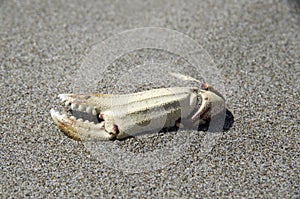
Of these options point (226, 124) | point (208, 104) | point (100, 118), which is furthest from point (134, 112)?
point (226, 124)

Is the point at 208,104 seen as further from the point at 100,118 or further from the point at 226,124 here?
the point at 100,118

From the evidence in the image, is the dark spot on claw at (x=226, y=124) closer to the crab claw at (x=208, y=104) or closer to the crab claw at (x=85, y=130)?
the crab claw at (x=208, y=104)

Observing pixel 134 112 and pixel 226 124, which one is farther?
pixel 226 124

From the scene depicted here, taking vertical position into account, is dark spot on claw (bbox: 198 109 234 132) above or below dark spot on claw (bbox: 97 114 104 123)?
below

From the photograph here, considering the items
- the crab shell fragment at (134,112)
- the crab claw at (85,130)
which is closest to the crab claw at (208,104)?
the crab shell fragment at (134,112)

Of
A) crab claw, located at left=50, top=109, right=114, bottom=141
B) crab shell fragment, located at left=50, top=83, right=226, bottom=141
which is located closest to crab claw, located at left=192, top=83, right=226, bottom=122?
crab shell fragment, located at left=50, top=83, right=226, bottom=141

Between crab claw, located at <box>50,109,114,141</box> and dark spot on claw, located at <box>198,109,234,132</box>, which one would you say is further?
dark spot on claw, located at <box>198,109,234,132</box>

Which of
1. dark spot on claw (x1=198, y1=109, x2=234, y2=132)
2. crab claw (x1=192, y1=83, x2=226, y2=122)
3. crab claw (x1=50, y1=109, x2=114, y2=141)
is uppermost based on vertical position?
crab claw (x1=192, y1=83, x2=226, y2=122)

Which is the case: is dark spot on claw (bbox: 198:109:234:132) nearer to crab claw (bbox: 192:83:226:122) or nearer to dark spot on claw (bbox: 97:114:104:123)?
crab claw (bbox: 192:83:226:122)
